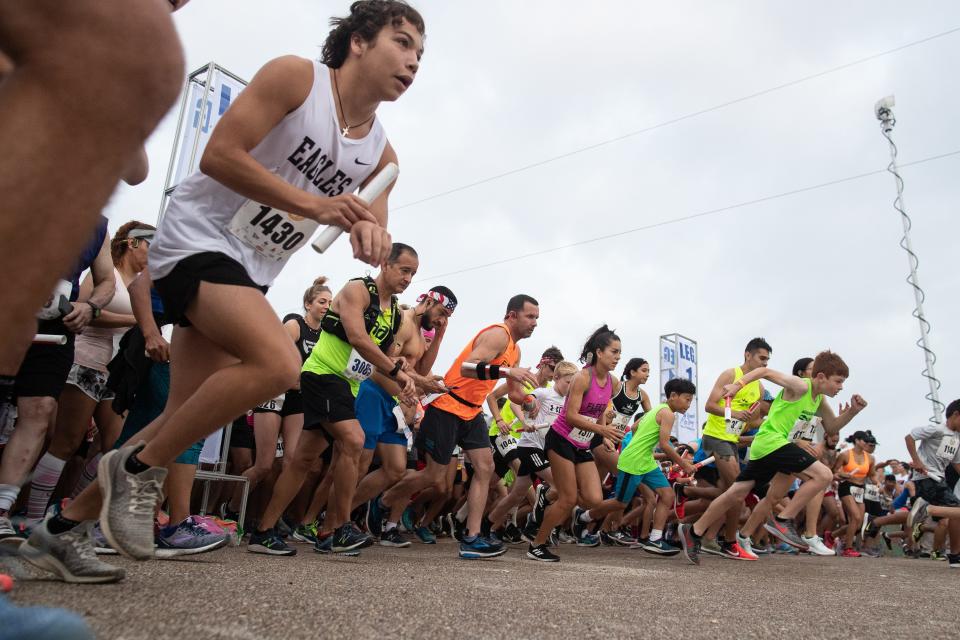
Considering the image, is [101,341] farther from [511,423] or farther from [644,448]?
[511,423]

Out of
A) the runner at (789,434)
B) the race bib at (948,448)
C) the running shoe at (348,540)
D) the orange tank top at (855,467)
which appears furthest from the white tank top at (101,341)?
the orange tank top at (855,467)

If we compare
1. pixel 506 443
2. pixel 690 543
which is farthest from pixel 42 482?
pixel 506 443

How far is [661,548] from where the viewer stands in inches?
279

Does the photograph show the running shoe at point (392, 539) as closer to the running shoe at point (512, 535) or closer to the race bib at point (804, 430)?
the running shoe at point (512, 535)

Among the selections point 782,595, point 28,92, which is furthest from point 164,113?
point 782,595

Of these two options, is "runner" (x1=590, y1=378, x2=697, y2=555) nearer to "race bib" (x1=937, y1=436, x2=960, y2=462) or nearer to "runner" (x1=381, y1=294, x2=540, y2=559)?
"runner" (x1=381, y1=294, x2=540, y2=559)

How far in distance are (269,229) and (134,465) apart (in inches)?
35.5

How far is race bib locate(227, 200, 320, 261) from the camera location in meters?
2.56

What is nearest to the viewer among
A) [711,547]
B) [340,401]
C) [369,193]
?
[369,193]

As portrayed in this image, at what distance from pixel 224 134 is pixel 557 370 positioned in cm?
697

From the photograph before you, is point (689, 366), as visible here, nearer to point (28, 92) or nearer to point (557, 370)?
point (557, 370)

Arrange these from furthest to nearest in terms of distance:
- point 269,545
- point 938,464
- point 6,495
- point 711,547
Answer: point 938,464
point 711,547
point 269,545
point 6,495

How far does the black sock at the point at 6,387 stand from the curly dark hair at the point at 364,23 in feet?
6.65

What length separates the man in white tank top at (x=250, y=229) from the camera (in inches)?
83.6
